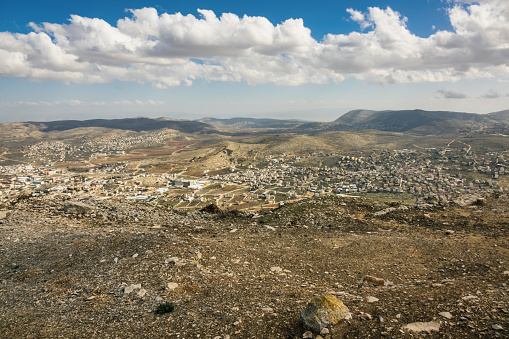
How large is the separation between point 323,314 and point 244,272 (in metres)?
5.40

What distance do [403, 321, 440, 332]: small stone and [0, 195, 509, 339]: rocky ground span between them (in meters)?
0.12

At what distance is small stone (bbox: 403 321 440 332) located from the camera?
6.83m

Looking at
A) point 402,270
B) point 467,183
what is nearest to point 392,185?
point 467,183

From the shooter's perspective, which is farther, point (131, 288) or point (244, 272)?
point (244, 272)

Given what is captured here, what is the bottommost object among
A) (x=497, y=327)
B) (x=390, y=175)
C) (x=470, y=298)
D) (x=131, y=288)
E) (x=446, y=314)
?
(x=390, y=175)

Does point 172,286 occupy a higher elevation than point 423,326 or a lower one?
lower

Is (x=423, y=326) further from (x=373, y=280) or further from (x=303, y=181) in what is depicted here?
(x=303, y=181)

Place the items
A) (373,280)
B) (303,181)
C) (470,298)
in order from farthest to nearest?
1. (303,181)
2. (373,280)
3. (470,298)

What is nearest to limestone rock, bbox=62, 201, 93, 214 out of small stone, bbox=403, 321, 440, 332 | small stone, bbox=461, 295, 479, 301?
small stone, bbox=403, 321, 440, 332

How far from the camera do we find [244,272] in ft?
39.6

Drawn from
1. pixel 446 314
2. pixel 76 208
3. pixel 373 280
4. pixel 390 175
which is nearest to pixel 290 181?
pixel 390 175

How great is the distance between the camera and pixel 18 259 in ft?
44.1

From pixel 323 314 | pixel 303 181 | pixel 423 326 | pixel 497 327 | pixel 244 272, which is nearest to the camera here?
pixel 497 327

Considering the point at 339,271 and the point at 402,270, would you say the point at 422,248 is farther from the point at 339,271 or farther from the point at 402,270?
the point at 339,271
